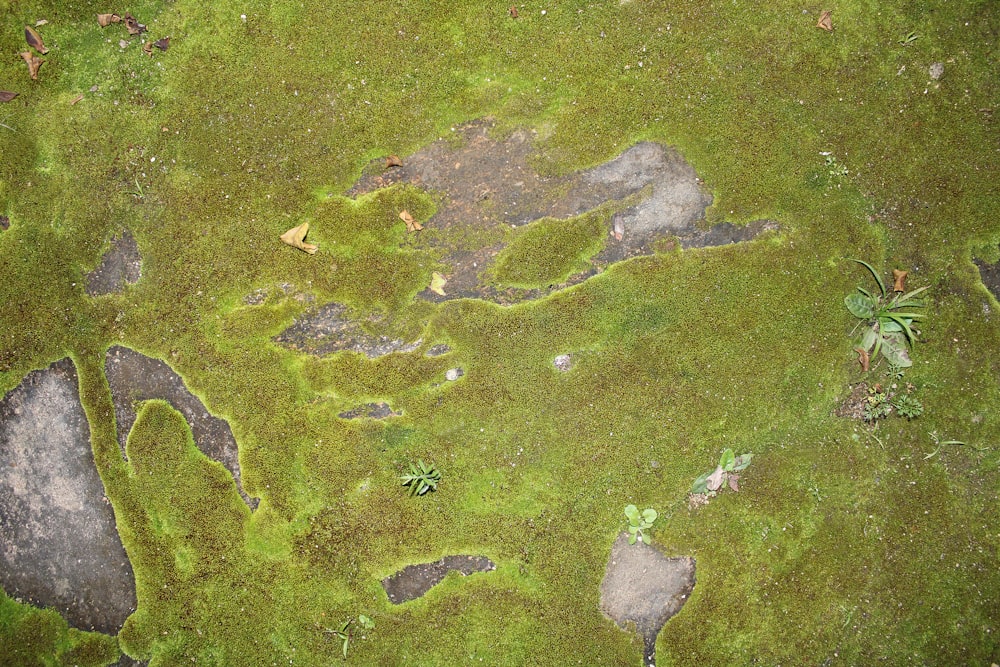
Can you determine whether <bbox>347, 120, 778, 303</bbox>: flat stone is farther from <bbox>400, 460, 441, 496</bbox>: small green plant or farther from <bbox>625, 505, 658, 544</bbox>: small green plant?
<bbox>625, 505, 658, 544</bbox>: small green plant

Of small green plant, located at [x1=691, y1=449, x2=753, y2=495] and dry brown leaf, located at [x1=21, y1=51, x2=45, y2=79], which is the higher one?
dry brown leaf, located at [x1=21, y1=51, x2=45, y2=79]

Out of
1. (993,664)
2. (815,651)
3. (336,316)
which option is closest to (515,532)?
(336,316)

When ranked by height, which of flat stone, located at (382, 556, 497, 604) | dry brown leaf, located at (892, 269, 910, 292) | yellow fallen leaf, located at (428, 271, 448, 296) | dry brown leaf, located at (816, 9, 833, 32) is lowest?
flat stone, located at (382, 556, 497, 604)

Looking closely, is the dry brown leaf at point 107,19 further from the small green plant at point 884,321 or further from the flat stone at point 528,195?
the small green plant at point 884,321

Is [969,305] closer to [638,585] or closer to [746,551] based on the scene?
[746,551]

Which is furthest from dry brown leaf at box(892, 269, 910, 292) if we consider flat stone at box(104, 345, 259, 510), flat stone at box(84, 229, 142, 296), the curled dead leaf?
the curled dead leaf

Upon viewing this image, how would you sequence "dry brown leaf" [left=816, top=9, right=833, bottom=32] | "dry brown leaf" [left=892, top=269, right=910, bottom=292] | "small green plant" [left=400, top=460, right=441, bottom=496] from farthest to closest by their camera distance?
"dry brown leaf" [left=816, top=9, right=833, bottom=32], "dry brown leaf" [left=892, top=269, right=910, bottom=292], "small green plant" [left=400, top=460, right=441, bottom=496]
